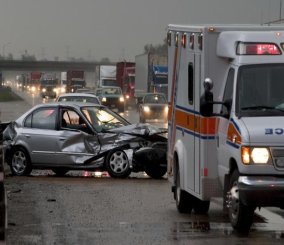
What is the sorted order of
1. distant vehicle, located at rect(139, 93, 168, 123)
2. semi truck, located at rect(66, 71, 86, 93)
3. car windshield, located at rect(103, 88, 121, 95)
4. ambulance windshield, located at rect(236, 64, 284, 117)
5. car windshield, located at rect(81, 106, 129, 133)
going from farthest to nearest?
semi truck, located at rect(66, 71, 86, 93) → car windshield, located at rect(103, 88, 121, 95) → distant vehicle, located at rect(139, 93, 168, 123) → car windshield, located at rect(81, 106, 129, 133) → ambulance windshield, located at rect(236, 64, 284, 117)

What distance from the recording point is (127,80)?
73625 millimetres

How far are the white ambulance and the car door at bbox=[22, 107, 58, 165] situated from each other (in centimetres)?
637

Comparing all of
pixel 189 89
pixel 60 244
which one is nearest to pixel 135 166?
pixel 189 89

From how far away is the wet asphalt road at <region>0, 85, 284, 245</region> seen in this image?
1012cm

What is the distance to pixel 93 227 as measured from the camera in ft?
36.1

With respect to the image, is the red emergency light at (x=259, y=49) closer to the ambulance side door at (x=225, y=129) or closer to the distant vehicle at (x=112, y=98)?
the ambulance side door at (x=225, y=129)

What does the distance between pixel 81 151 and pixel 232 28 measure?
7315 mm

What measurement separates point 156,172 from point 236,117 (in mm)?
7356

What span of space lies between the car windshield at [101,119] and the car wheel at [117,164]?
2.26ft

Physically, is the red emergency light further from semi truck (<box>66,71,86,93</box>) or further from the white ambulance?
semi truck (<box>66,71,86,93</box>)

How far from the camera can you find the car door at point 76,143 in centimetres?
1788

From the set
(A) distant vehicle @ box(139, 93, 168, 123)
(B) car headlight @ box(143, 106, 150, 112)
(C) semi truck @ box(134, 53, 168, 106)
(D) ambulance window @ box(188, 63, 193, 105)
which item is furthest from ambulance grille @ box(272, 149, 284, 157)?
(C) semi truck @ box(134, 53, 168, 106)

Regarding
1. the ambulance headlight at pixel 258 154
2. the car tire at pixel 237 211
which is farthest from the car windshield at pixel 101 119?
the ambulance headlight at pixel 258 154

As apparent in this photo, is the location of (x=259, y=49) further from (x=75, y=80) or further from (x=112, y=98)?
(x=75, y=80)
